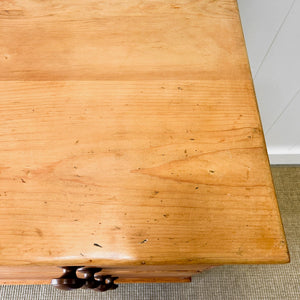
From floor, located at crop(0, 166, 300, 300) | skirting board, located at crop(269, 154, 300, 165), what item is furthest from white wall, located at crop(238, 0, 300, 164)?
floor, located at crop(0, 166, 300, 300)

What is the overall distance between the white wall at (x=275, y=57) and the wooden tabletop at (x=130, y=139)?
0.17 metres

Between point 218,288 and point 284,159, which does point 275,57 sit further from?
point 218,288

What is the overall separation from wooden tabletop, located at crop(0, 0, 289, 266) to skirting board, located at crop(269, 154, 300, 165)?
699 millimetres

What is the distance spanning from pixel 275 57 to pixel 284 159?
1.69 feet

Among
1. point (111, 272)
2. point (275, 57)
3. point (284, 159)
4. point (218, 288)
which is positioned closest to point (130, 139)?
point (111, 272)

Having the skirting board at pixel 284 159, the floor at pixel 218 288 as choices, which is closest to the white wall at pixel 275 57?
the skirting board at pixel 284 159

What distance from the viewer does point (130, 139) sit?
1.11 ft

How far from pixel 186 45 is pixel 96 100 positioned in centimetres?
16

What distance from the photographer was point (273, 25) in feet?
1.82

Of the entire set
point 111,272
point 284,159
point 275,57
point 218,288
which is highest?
point 275,57

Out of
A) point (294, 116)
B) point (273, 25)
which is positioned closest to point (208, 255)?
point (273, 25)

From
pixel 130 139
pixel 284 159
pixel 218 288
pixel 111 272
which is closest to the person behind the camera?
pixel 130 139

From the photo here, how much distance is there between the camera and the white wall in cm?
54

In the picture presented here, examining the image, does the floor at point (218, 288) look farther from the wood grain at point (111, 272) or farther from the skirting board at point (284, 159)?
the skirting board at point (284, 159)
